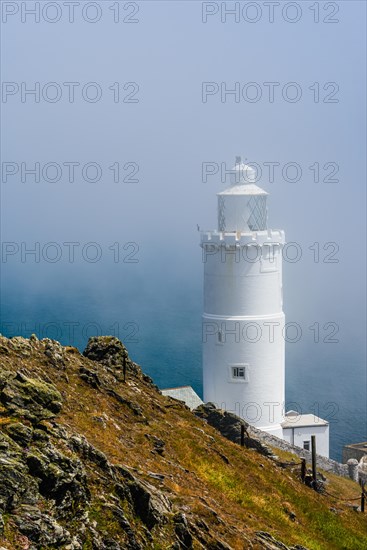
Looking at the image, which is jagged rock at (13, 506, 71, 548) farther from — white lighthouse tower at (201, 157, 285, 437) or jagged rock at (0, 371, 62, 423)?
white lighthouse tower at (201, 157, 285, 437)

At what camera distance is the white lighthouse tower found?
46688 millimetres

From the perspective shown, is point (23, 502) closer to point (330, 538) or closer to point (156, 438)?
point (156, 438)

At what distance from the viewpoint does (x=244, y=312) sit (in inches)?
1838

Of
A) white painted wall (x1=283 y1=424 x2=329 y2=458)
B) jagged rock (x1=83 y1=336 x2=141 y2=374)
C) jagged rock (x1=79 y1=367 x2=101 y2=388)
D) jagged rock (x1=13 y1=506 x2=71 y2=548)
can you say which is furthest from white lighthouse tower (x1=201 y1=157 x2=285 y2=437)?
jagged rock (x1=13 y1=506 x2=71 y2=548)

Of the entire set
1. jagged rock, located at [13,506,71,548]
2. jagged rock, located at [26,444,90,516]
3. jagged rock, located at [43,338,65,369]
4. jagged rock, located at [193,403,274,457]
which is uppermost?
jagged rock, located at [43,338,65,369]

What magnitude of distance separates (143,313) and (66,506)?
11476 centimetres

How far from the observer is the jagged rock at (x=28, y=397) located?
17.6 meters

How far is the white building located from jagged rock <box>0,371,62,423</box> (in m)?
27.1

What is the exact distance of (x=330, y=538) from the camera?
74.3 feet

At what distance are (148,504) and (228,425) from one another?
20088mm

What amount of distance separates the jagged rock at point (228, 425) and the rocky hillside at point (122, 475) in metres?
6.81

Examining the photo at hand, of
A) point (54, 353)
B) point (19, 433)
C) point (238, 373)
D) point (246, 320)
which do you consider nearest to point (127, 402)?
point (54, 353)

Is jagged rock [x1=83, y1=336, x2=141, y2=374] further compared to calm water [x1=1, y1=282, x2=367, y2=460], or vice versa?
calm water [x1=1, y1=282, x2=367, y2=460]

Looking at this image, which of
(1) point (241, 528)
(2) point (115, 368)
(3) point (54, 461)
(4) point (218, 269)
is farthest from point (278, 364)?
(3) point (54, 461)
